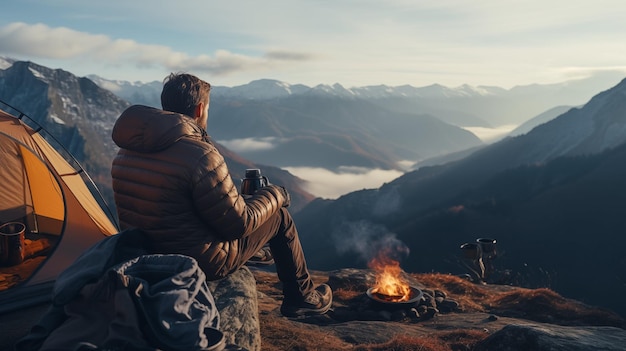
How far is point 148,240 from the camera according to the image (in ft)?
16.1

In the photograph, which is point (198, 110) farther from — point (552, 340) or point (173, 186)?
point (552, 340)

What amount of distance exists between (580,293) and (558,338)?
1794 inches

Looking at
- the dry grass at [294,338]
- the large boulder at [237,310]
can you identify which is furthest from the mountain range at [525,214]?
the large boulder at [237,310]

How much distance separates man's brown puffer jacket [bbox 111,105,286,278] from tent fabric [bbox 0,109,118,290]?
15.7ft

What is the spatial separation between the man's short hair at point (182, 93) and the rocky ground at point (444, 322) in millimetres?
3516

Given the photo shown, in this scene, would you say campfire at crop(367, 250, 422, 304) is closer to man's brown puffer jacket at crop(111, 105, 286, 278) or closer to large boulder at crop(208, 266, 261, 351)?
large boulder at crop(208, 266, 261, 351)

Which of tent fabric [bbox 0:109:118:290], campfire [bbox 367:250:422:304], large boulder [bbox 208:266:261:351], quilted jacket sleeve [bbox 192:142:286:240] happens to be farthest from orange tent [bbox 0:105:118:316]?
campfire [bbox 367:250:422:304]

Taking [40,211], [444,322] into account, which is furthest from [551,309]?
[40,211]

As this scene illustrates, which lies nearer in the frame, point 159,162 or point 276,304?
point 159,162

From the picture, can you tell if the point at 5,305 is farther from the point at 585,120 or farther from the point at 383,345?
the point at 585,120

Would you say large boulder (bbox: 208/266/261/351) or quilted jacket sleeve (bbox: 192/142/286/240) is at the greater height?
quilted jacket sleeve (bbox: 192/142/286/240)

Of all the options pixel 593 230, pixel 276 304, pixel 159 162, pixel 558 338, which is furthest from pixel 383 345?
pixel 593 230

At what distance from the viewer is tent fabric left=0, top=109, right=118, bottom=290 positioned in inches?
349

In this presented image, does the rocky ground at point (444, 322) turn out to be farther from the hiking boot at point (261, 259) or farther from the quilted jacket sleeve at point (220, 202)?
the quilted jacket sleeve at point (220, 202)
